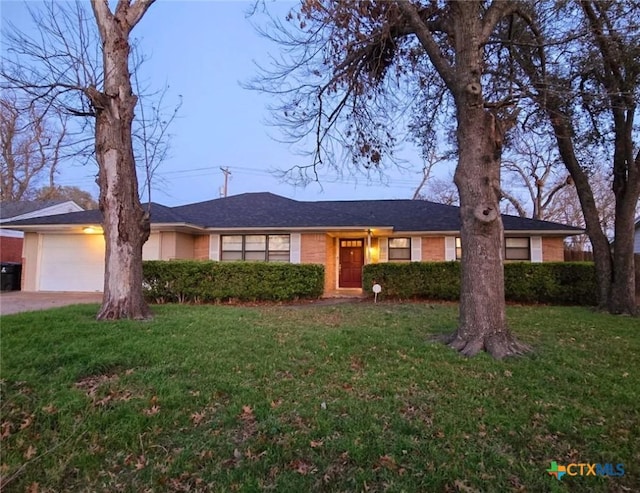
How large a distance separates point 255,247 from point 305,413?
11.7 meters

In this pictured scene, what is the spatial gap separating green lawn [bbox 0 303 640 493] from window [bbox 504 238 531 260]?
8933mm

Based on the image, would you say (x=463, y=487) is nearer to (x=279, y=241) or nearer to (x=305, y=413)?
(x=305, y=413)

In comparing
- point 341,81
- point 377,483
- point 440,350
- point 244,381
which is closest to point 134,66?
point 341,81

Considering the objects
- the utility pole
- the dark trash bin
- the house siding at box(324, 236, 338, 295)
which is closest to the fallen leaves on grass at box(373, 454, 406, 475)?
the house siding at box(324, 236, 338, 295)

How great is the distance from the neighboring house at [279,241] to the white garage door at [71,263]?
4 cm

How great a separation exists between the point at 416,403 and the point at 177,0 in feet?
29.0

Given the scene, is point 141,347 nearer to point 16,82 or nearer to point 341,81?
point 16,82

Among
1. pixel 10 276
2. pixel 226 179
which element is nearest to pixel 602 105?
pixel 10 276

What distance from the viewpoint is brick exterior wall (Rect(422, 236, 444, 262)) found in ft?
47.5

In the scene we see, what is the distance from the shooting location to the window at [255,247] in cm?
1455

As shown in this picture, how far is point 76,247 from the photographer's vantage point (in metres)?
14.6

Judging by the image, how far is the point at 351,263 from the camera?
52.2 feet

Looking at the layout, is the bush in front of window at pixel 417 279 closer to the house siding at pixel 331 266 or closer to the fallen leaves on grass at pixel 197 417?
the house siding at pixel 331 266

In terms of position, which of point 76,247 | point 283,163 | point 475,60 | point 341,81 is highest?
point 341,81
